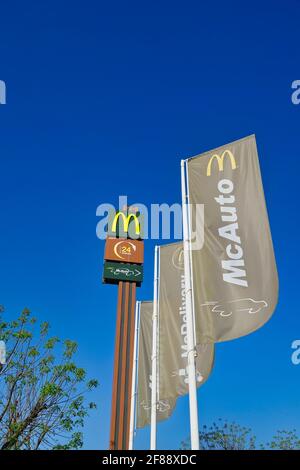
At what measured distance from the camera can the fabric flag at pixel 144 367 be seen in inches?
713

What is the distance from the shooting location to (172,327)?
1405 cm

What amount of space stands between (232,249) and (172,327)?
5845mm

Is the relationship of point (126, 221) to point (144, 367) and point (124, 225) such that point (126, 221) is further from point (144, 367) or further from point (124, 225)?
point (144, 367)

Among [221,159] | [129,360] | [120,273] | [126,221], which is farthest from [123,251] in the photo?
[221,159]

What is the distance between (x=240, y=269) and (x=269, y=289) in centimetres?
58

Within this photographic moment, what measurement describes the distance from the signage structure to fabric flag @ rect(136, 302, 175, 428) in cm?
1492

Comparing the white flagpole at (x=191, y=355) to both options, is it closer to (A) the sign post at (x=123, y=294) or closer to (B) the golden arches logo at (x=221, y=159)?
(B) the golden arches logo at (x=221, y=159)

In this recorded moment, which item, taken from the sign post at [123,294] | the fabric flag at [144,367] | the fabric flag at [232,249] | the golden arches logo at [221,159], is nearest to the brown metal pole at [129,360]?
the sign post at [123,294]

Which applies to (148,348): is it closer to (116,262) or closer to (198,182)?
(198,182)

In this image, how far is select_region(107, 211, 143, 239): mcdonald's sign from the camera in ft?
115

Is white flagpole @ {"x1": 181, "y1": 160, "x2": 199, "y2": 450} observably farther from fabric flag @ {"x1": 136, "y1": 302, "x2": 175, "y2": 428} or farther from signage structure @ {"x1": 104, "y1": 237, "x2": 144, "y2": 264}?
signage structure @ {"x1": 104, "y1": 237, "x2": 144, "y2": 264}

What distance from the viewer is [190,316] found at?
28.8 feet

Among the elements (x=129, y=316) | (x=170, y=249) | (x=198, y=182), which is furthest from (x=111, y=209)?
(x=198, y=182)
